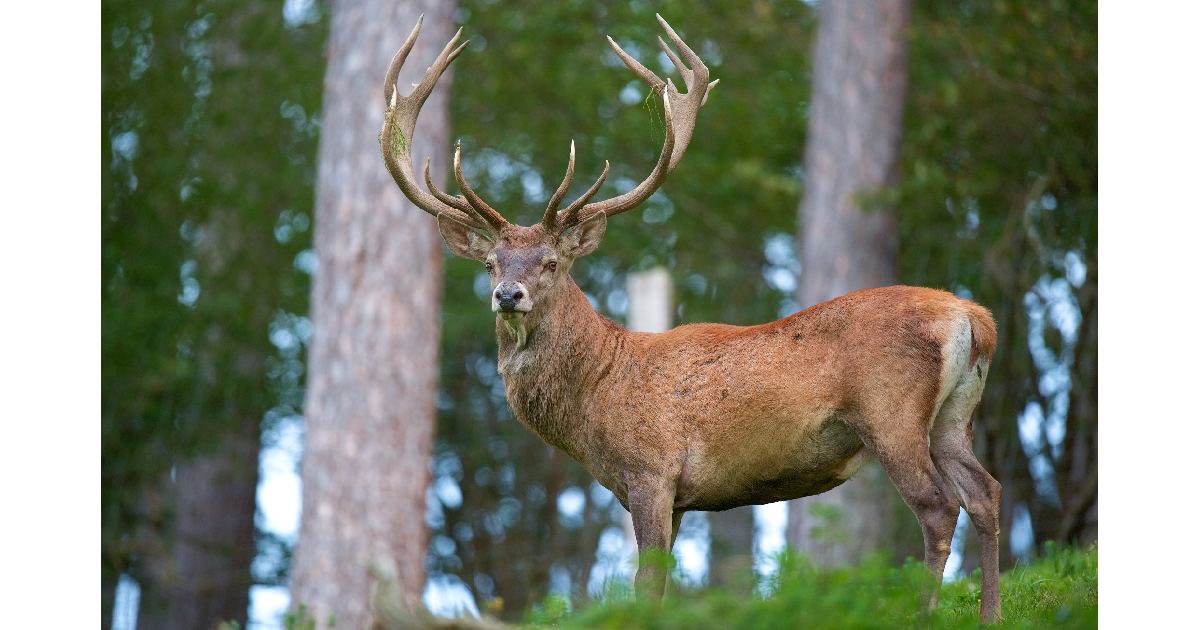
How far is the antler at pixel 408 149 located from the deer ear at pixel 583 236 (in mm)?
324

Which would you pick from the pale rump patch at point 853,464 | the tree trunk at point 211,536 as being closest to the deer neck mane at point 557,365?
the pale rump patch at point 853,464

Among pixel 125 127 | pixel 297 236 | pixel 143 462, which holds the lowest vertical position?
pixel 143 462

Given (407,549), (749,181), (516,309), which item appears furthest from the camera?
(749,181)

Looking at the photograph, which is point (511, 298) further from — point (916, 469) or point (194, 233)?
point (194, 233)

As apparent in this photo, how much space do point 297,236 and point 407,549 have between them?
710cm

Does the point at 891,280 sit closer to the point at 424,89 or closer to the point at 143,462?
the point at 424,89

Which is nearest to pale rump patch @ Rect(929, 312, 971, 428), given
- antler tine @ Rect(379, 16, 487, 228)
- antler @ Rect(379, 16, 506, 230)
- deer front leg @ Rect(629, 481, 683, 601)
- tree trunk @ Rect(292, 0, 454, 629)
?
deer front leg @ Rect(629, 481, 683, 601)

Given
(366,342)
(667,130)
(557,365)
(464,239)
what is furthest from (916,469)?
(366,342)

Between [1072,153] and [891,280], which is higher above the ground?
[1072,153]

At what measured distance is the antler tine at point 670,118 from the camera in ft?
21.7

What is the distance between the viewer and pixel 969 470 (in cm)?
608

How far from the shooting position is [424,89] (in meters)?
6.98

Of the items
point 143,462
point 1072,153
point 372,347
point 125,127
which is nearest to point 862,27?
point 1072,153

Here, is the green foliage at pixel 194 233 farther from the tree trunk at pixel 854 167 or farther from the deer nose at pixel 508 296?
the deer nose at pixel 508 296
